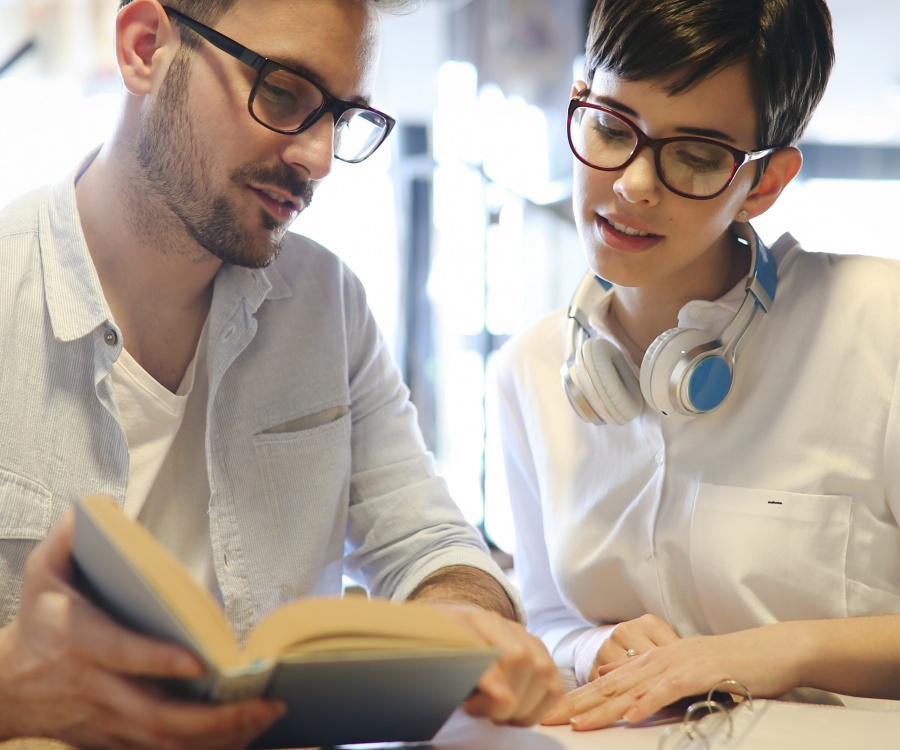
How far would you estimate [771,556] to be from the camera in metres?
1.28

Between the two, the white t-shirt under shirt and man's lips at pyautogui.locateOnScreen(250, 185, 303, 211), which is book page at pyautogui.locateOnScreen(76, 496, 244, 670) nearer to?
the white t-shirt under shirt

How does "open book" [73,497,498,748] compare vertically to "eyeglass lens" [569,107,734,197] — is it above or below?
below

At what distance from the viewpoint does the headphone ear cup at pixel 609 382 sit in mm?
1321

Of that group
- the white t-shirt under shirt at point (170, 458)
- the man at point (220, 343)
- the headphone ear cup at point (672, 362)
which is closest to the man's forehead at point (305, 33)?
the man at point (220, 343)

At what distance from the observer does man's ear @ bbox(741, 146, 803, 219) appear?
4.28 feet

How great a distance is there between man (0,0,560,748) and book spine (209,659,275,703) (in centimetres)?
53

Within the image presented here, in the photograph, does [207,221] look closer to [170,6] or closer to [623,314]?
[170,6]

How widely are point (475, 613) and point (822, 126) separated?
2.09 meters

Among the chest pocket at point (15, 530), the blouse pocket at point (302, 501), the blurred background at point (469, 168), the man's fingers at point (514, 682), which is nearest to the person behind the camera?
the man's fingers at point (514, 682)

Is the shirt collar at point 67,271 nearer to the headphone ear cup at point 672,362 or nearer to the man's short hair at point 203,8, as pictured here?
the man's short hair at point 203,8

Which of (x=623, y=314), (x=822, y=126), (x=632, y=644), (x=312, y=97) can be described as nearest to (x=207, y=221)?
(x=312, y=97)

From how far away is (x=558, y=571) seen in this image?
145 centimetres

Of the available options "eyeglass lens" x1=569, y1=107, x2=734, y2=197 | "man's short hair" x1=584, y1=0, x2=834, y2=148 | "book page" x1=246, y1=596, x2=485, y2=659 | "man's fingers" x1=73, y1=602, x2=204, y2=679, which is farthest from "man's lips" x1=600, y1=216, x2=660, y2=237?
"man's fingers" x1=73, y1=602, x2=204, y2=679

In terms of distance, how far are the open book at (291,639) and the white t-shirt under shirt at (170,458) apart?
1.72 ft
